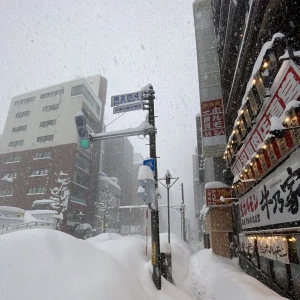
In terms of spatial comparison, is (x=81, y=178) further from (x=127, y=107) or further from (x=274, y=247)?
(x=274, y=247)

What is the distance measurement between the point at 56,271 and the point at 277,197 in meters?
6.25

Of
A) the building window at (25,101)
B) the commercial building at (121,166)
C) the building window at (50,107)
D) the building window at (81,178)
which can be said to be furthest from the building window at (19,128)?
the commercial building at (121,166)

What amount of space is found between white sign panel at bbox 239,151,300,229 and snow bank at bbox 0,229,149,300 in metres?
4.36

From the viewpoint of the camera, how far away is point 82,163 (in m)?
53.2

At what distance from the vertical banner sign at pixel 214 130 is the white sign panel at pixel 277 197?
475 centimetres

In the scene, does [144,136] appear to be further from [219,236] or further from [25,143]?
[25,143]

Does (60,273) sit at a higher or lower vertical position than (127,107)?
lower

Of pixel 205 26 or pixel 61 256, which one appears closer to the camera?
pixel 61 256

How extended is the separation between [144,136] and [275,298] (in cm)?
602

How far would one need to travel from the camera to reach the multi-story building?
4816 centimetres

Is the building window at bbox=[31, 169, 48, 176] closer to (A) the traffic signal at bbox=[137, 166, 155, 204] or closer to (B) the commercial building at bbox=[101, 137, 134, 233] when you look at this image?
(B) the commercial building at bbox=[101, 137, 134, 233]

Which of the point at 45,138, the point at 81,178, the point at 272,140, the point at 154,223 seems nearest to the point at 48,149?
the point at 45,138

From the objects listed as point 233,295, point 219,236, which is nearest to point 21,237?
point 233,295

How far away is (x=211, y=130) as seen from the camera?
15008mm
